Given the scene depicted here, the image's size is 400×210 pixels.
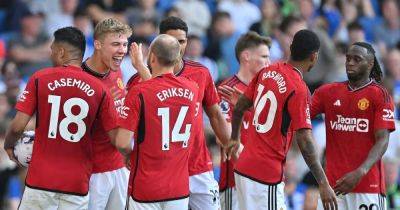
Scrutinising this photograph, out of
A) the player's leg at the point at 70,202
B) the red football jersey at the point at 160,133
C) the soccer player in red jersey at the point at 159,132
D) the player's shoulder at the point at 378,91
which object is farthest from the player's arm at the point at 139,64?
the player's shoulder at the point at 378,91

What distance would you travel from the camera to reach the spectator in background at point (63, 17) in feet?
59.8

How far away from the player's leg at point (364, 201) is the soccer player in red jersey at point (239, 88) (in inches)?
55.8

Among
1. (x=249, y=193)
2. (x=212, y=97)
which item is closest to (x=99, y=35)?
(x=212, y=97)

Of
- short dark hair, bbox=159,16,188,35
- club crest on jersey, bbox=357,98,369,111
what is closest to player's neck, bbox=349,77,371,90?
club crest on jersey, bbox=357,98,369,111

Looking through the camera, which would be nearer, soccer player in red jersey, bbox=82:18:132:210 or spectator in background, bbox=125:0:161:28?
soccer player in red jersey, bbox=82:18:132:210

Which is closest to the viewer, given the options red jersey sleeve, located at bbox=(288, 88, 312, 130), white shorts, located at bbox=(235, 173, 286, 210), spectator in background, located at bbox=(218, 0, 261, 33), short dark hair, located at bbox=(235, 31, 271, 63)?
red jersey sleeve, located at bbox=(288, 88, 312, 130)

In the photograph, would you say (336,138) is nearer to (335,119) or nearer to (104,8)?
(335,119)

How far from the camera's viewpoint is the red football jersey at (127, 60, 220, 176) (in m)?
11.2

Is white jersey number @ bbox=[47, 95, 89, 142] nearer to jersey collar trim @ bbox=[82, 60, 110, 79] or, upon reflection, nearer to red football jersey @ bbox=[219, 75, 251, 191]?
jersey collar trim @ bbox=[82, 60, 110, 79]

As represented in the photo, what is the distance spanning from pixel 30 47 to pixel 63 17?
42.5 inches

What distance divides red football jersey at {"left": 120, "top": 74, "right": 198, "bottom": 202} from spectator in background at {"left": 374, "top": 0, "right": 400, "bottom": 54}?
11983 millimetres

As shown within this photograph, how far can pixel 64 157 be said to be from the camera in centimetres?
1029

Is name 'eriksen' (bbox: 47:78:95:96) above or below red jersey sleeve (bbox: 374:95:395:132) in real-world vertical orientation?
above

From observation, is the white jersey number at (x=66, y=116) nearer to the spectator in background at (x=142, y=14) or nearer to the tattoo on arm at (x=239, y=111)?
the tattoo on arm at (x=239, y=111)
